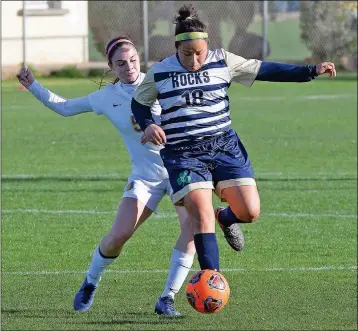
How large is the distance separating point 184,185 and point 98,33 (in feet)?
86.1

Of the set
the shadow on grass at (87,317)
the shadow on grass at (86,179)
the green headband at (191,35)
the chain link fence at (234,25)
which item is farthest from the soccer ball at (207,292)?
the chain link fence at (234,25)

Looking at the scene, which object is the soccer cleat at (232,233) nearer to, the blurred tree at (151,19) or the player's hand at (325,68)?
the player's hand at (325,68)

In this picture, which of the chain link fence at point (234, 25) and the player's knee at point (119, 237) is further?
the chain link fence at point (234, 25)

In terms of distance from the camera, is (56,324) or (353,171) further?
(353,171)

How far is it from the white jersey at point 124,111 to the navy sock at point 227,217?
18.9 inches

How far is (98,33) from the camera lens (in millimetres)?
32688

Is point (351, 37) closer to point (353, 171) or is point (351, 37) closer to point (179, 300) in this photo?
point (353, 171)

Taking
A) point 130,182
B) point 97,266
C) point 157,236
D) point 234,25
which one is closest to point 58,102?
point 130,182

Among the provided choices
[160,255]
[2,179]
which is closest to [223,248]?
[160,255]

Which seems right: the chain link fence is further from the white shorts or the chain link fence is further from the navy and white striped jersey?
the navy and white striped jersey

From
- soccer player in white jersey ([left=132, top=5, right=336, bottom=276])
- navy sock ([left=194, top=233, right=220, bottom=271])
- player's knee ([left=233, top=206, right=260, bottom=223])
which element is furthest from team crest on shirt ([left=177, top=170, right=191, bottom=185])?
player's knee ([left=233, top=206, right=260, bottom=223])

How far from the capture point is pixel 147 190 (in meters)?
7.71

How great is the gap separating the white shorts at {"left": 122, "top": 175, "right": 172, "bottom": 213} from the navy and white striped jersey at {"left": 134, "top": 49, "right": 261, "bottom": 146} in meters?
0.82

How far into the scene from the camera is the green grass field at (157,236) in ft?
25.5
